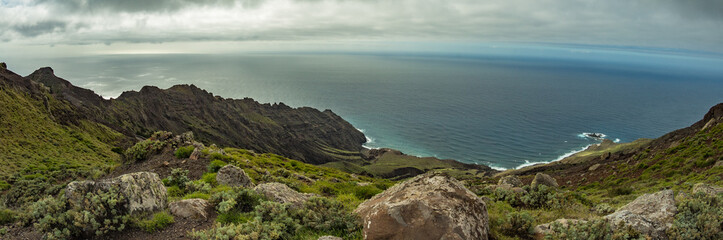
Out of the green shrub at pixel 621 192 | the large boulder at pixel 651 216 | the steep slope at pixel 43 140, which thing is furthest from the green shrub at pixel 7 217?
the green shrub at pixel 621 192

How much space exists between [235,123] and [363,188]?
146304 millimetres

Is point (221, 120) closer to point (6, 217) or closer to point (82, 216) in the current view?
point (6, 217)

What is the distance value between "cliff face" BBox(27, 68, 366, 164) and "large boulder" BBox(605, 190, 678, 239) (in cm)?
11432

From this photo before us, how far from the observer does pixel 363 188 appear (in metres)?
17.4

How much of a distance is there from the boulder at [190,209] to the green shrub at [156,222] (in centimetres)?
40

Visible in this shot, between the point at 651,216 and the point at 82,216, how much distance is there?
16.8 m

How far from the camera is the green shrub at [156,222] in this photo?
9.35 metres

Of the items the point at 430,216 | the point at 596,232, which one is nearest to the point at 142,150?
the point at 430,216

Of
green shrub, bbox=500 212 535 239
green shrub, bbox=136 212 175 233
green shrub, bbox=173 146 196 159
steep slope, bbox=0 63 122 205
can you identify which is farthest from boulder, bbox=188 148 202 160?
steep slope, bbox=0 63 122 205

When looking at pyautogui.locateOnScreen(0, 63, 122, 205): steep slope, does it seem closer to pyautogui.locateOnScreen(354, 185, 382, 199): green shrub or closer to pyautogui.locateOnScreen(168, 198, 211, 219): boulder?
pyautogui.locateOnScreen(168, 198, 211, 219): boulder

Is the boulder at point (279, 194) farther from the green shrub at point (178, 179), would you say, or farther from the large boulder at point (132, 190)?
the green shrub at point (178, 179)

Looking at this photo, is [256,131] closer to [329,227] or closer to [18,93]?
[18,93]

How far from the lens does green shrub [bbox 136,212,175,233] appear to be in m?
9.35

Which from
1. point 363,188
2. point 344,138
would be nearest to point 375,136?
point 344,138
